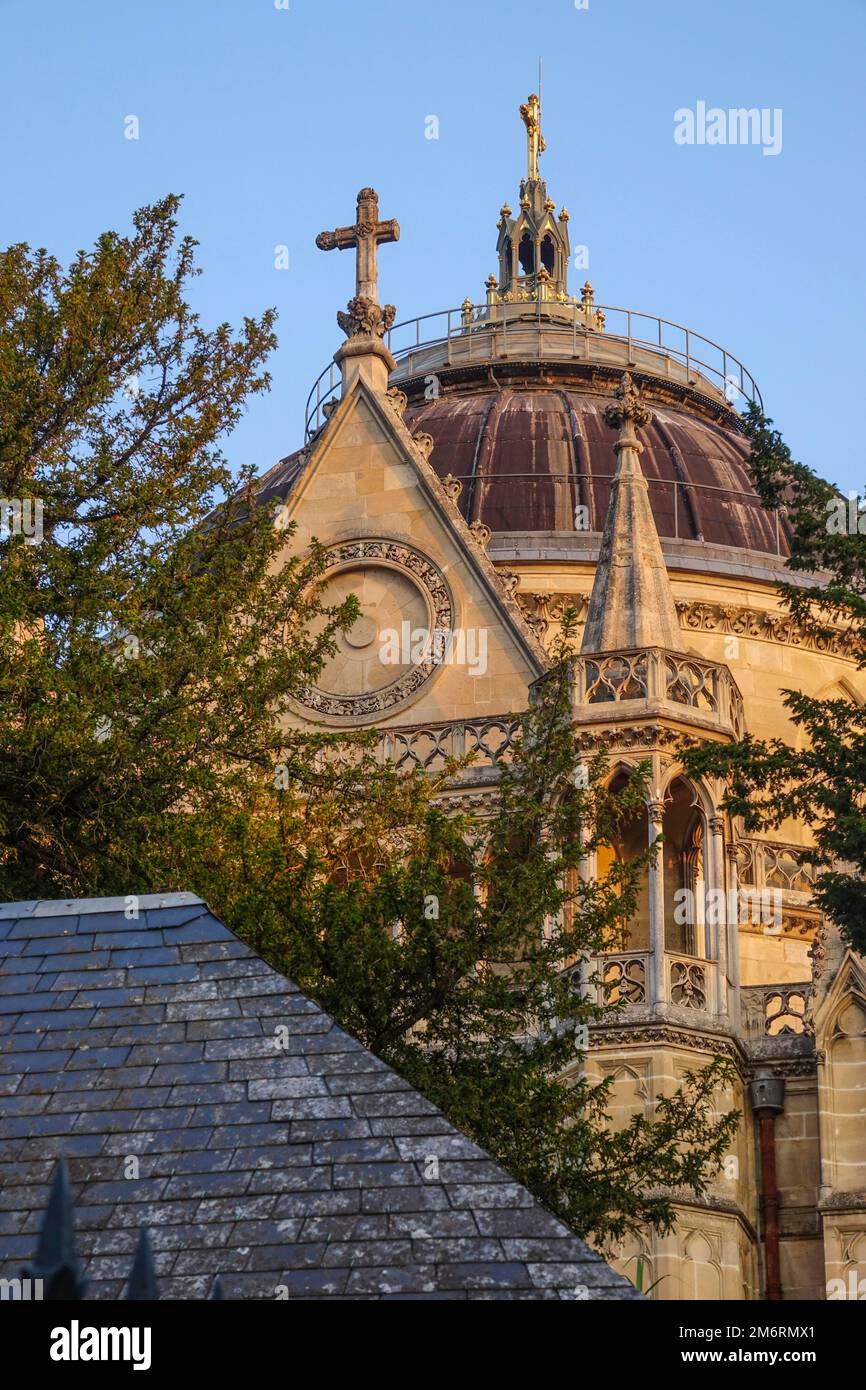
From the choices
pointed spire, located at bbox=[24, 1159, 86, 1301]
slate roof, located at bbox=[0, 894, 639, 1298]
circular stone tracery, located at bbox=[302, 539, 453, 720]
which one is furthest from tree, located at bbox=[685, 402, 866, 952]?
pointed spire, located at bbox=[24, 1159, 86, 1301]

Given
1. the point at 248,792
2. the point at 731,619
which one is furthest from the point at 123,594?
the point at 731,619

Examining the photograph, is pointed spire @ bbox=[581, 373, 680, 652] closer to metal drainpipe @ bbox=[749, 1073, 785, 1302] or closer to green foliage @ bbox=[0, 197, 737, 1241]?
green foliage @ bbox=[0, 197, 737, 1241]

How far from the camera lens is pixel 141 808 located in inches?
1006

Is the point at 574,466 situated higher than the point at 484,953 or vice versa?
the point at 574,466

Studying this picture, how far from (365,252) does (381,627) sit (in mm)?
5198

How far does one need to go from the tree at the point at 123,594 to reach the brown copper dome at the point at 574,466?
12950 millimetres

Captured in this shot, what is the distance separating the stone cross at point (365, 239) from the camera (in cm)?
3709

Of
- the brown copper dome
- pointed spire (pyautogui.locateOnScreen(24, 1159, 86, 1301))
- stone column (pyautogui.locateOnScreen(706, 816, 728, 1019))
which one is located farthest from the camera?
the brown copper dome

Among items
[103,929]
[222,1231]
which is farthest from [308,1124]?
[103,929]

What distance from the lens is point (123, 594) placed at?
27688 millimetres

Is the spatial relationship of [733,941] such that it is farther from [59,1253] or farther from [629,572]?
[59,1253]

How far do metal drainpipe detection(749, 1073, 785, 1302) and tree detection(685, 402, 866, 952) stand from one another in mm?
2593

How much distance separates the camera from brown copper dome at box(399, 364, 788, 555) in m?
45.1

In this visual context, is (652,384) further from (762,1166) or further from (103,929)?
(103,929)
